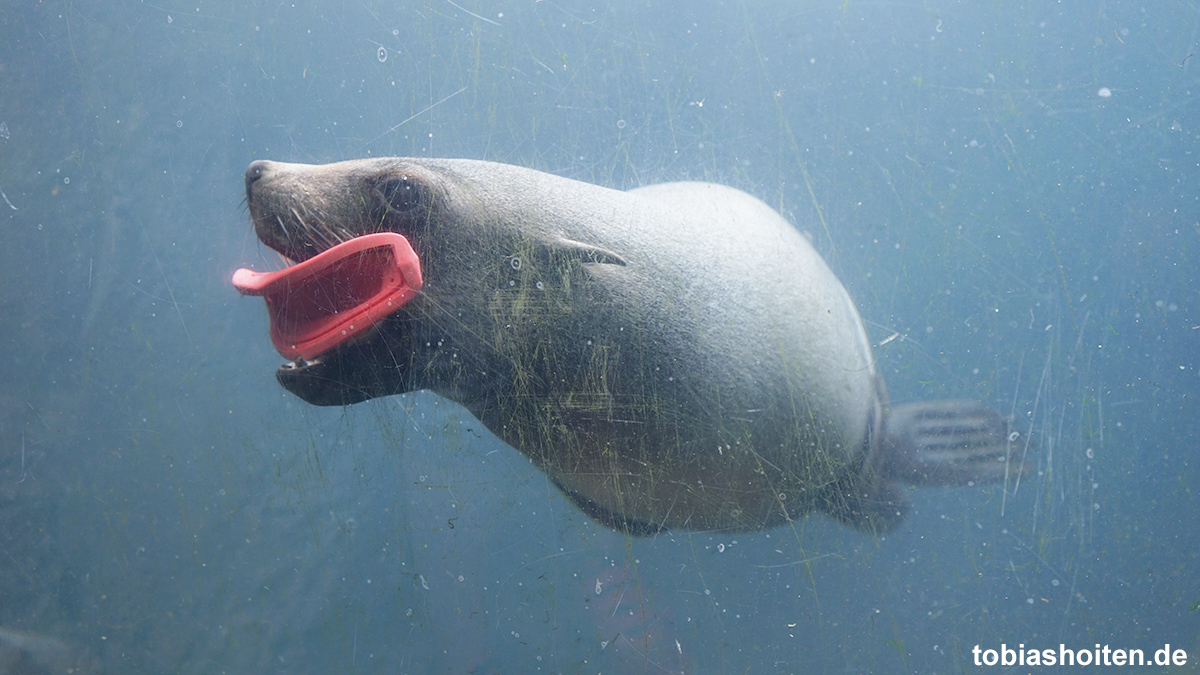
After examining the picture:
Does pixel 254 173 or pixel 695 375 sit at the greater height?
pixel 254 173

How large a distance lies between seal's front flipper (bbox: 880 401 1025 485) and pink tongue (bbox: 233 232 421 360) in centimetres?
155

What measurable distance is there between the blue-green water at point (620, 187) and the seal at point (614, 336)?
0.42 ft

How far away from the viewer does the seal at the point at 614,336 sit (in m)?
1.31

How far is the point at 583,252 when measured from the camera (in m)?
1.36

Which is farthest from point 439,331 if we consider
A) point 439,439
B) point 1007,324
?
point 1007,324

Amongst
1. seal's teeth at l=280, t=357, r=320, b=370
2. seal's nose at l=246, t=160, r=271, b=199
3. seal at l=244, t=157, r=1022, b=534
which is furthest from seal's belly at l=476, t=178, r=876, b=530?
seal's nose at l=246, t=160, r=271, b=199

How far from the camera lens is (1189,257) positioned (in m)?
1.92

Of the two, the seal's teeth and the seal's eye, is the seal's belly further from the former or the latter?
the seal's teeth

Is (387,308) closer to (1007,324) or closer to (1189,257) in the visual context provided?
(1007,324)

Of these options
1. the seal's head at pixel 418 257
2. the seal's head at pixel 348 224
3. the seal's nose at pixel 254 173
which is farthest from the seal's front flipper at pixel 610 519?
the seal's nose at pixel 254 173

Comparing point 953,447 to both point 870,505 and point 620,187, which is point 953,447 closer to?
point 870,505

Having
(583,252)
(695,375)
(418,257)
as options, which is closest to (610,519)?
(695,375)

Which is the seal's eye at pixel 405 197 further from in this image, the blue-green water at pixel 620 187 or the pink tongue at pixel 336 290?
the blue-green water at pixel 620 187

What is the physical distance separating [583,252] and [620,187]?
339 millimetres
